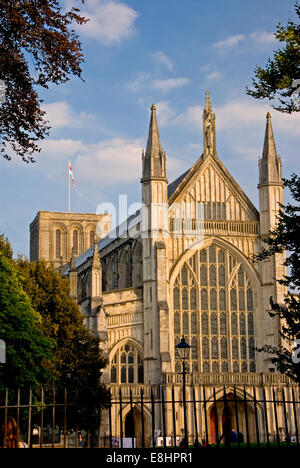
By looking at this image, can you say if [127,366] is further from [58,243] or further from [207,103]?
[58,243]

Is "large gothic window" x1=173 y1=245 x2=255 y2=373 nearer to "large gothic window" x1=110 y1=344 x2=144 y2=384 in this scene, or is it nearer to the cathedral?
the cathedral

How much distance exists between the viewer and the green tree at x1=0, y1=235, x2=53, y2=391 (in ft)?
87.4

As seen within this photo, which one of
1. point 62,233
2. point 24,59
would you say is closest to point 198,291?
point 24,59

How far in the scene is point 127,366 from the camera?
151ft

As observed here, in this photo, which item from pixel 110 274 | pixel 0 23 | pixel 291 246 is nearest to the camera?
pixel 0 23

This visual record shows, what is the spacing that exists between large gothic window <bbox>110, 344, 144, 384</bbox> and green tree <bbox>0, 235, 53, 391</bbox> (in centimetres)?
1777

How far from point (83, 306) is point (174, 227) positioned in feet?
24.4

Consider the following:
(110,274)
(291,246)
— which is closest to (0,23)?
(291,246)

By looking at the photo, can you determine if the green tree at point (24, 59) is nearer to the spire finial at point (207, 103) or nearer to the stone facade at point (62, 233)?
the spire finial at point (207, 103)

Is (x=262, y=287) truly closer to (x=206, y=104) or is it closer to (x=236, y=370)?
(x=236, y=370)

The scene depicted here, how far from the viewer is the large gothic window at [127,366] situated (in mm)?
46031
